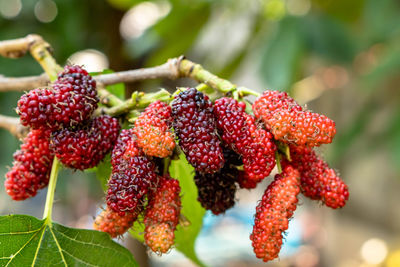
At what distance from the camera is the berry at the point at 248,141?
691 mm

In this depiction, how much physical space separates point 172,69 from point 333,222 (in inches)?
142

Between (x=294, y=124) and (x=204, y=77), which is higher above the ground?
(x=204, y=77)

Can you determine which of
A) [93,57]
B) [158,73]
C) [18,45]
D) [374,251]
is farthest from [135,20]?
[374,251]

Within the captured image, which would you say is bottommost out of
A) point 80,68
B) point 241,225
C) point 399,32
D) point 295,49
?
point 80,68

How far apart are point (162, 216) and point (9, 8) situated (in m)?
1.94

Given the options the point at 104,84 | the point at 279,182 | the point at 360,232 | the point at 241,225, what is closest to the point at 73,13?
the point at 104,84

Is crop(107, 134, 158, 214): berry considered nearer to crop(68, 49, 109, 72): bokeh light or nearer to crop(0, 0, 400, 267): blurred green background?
crop(0, 0, 400, 267): blurred green background

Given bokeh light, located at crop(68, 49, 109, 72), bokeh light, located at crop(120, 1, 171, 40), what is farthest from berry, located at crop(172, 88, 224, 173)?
bokeh light, located at crop(120, 1, 171, 40)

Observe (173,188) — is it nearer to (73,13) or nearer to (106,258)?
(106,258)

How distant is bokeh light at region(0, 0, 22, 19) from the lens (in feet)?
7.14

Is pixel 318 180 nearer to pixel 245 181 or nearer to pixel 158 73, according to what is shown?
pixel 245 181

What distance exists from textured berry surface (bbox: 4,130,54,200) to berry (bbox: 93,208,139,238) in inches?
6.0

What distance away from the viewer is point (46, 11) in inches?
86.1

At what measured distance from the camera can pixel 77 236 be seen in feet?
2.58
